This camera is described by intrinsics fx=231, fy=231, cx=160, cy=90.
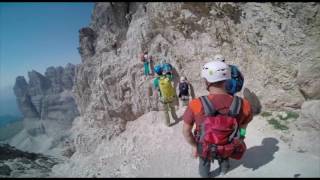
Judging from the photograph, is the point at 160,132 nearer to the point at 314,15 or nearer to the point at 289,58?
the point at 289,58

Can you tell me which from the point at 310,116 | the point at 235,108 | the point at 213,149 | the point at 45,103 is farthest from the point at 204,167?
the point at 45,103

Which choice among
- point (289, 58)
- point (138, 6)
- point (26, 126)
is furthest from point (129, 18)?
point (26, 126)

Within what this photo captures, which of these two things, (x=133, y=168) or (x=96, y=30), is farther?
(x=96, y=30)

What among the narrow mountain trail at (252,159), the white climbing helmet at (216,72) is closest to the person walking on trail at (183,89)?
the narrow mountain trail at (252,159)

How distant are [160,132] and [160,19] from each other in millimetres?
5837

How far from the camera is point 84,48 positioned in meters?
20.7

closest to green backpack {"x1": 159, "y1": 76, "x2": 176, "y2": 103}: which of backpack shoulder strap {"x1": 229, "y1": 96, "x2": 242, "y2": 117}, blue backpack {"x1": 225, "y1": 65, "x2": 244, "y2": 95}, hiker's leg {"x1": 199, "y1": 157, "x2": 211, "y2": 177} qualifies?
blue backpack {"x1": 225, "y1": 65, "x2": 244, "y2": 95}

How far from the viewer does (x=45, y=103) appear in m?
110

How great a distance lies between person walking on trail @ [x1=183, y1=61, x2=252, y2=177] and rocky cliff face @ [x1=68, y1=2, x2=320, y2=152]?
455 cm

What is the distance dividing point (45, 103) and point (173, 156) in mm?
115832

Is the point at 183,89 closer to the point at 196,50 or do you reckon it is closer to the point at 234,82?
the point at 196,50

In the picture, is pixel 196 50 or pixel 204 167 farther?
pixel 196 50

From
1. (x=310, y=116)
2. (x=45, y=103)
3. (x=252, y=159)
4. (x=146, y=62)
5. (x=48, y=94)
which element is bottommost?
(x=45, y=103)

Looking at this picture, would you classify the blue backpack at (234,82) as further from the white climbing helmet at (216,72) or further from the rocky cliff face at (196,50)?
the white climbing helmet at (216,72)
